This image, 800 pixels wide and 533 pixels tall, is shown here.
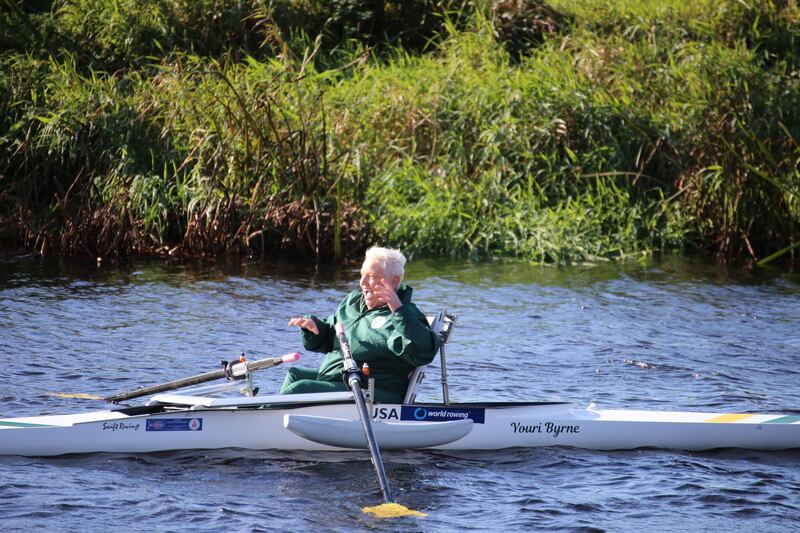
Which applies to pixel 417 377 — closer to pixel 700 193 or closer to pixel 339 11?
pixel 700 193

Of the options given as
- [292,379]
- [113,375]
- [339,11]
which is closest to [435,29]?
[339,11]

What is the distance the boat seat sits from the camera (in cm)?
709

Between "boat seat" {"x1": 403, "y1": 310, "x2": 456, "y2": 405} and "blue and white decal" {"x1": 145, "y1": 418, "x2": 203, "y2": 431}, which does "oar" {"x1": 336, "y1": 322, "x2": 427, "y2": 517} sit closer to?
"boat seat" {"x1": 403, "y1": 310, "x2": 456, "y2": 405}

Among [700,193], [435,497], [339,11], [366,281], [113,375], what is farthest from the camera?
[339,11]

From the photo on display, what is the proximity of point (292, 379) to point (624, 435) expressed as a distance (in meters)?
2.17

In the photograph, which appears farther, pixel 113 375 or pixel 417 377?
pixel 113 375

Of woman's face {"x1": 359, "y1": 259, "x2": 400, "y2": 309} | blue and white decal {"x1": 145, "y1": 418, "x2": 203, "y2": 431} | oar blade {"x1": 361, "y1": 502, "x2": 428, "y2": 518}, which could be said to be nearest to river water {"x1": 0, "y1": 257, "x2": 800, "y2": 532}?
oar blade {"x1": 361, "y1": 502, "x2": 428, "y2": 518}

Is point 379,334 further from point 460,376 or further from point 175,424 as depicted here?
point 460,376

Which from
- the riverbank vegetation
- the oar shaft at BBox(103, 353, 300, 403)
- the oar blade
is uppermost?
the riverbank vegetation

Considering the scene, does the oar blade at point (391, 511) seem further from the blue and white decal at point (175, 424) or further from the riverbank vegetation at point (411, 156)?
the riverbank vegetation at point (411, 156)

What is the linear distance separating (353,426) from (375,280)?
2.97ft

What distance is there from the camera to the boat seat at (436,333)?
709 cm

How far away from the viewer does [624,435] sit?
739cm

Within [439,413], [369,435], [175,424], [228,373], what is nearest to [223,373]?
[228,373]
